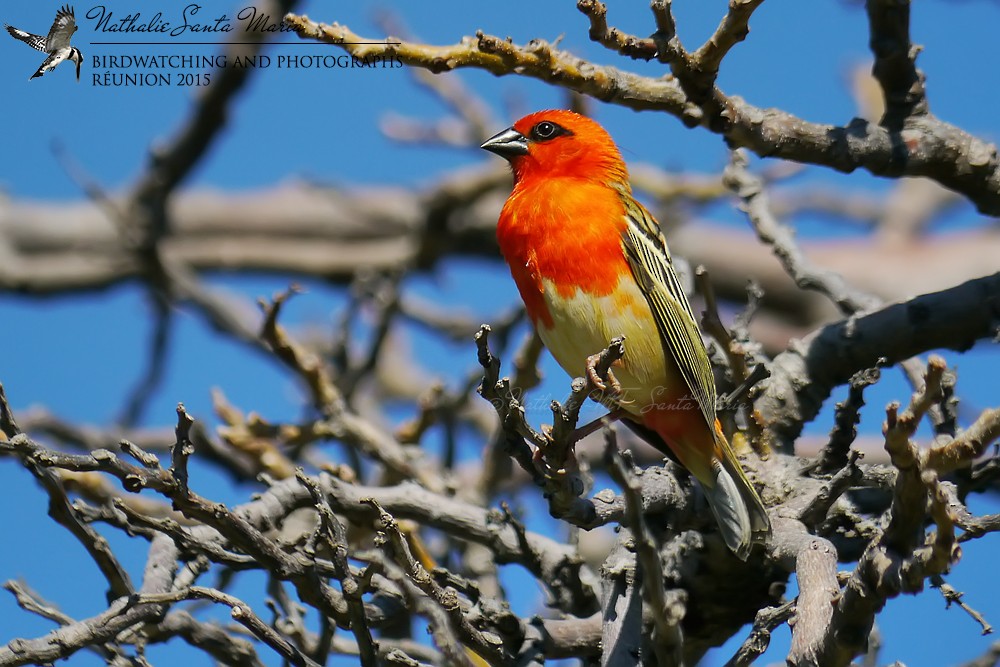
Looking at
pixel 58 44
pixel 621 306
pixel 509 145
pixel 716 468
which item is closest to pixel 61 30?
pixel 58 44

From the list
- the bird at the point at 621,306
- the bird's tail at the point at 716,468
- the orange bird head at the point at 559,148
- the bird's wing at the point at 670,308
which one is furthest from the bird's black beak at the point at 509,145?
the bird's tail at the point at 716,468

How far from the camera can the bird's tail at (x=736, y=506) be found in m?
3.86

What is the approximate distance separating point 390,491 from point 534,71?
1770 millimetres

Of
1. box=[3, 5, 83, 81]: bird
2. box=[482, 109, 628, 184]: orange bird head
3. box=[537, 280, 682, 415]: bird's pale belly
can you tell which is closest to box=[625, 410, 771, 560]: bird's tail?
box=[537, 280, 682, 415]: bird's pale belly

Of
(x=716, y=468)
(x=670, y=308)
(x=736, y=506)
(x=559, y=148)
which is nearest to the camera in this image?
(x=736, y=506)

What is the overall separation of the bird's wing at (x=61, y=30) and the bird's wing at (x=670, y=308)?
3064 millimetres

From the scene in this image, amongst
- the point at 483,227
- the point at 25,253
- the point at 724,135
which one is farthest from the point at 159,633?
the point at 25,253

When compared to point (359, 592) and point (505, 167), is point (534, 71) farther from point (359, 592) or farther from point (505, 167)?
point (505, 167)

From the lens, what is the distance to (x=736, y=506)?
396 centimetres

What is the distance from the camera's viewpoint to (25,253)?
39.0ft

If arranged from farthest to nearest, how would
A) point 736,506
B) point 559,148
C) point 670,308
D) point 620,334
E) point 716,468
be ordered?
point 559,148 < point 670,308 < point 620,334 < point 716,468 < point 736,506

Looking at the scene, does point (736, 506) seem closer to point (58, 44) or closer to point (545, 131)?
point (545, 131)

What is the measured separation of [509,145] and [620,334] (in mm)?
1431

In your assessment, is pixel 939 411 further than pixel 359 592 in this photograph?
Yes
